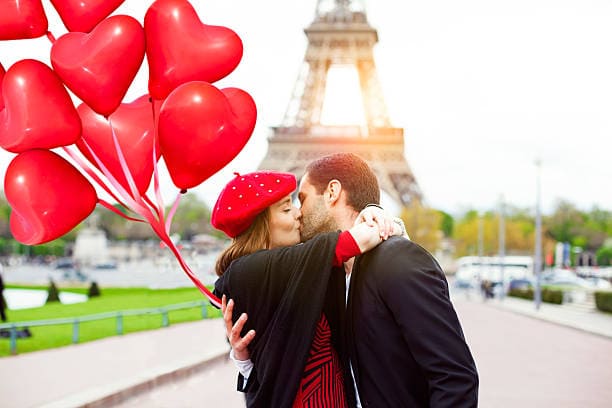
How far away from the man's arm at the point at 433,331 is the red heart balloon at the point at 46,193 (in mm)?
1577

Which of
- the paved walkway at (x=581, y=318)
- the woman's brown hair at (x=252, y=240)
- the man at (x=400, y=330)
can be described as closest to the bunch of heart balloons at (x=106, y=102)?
the woman's brown hair at (x=252, y=240)

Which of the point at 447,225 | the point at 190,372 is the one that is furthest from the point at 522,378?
the point at 447,225

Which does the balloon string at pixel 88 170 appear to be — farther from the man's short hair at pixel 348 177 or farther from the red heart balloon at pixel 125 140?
the man's short hair at pixel 348 177

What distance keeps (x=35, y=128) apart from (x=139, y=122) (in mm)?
560

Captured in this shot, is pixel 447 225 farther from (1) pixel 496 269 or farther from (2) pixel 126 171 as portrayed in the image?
(2) pixel 126 171

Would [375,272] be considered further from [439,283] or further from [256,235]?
[256,235]

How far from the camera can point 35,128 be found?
10.3 feet

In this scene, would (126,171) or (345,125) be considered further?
(345,125)

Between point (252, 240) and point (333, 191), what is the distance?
1.09 feet

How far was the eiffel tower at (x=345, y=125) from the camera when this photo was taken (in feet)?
135

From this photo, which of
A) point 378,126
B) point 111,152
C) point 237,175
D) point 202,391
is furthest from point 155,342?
point 378,126

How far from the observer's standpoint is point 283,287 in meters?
2.43

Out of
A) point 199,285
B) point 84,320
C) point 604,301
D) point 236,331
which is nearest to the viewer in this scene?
point 236,331

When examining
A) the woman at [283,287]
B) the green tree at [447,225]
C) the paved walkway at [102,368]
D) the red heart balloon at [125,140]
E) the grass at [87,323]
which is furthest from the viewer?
the green tree at [447,225]
